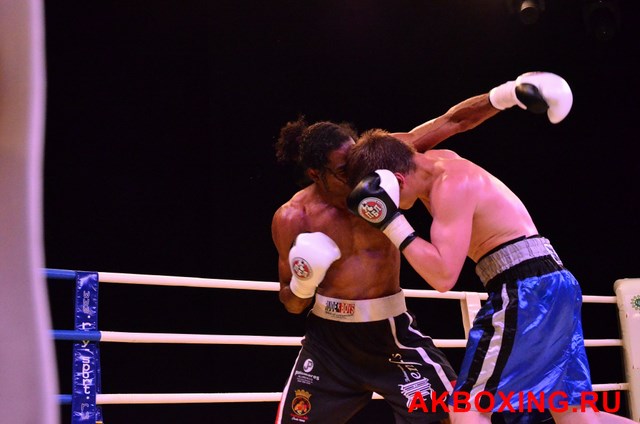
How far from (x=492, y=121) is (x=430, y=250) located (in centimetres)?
392

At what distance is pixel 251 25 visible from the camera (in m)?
4.88

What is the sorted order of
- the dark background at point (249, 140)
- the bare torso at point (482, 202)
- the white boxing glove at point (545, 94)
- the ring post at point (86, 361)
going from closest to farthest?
1. the bare torso at point (482, 202)
2. the white boxing glove at point (545, 94)
3. the ring post at point (86, 361)
4. the dark background at point (249, 140)

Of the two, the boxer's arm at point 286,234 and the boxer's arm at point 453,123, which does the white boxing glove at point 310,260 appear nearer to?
the boxer's arm at point 286,234

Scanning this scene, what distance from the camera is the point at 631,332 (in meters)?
3.61

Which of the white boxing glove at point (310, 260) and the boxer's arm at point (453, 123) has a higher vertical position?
the boxer's arm at point (453, 123)

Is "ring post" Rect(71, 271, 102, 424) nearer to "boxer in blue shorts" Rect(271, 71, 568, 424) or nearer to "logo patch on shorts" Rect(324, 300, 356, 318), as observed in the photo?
"boxer in blue shorts" Rect(271, 71, 568, 424)

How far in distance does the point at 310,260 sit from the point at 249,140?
8.91 feet

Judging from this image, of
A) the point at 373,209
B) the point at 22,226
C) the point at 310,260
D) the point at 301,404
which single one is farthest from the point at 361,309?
the point at 22,226

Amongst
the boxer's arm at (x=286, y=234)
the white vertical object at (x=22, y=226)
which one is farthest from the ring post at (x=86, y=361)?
the white vertical object at (x=22, y=226)

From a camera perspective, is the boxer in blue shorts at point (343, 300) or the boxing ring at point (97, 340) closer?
the boxer in blue shorts at point (343, 300)

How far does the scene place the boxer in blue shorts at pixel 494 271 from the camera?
1.79m

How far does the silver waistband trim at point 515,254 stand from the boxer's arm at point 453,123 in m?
0.61
